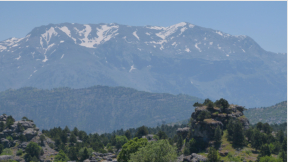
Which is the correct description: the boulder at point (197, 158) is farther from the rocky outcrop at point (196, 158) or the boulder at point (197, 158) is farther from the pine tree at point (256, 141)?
the pine tree at point (256, 141)

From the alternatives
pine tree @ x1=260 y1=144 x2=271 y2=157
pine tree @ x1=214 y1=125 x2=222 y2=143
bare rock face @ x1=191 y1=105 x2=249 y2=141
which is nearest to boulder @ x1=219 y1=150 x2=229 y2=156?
pine tree @ x1=214 y1=125 x2=222 y2=143

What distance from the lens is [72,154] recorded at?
200m

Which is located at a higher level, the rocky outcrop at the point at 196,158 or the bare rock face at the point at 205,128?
the bare rock face at the point at 205,128

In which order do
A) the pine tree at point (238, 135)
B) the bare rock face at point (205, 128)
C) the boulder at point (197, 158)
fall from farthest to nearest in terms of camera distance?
the bare rock face at point (205, 128)
the pine tree at point (238, 135)
the boulder at point (197, 158)

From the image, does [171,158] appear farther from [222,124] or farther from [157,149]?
[222,124]

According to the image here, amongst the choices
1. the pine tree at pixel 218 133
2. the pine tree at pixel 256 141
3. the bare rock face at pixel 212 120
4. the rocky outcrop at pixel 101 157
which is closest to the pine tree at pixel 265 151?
the pine tree at pixel 256 141

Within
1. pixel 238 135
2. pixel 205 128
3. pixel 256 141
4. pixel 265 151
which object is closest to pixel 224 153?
pixel 238 135

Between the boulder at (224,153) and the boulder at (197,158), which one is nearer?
the boulder at (197,158)

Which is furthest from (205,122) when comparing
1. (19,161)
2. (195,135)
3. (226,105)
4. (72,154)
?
(19,161)

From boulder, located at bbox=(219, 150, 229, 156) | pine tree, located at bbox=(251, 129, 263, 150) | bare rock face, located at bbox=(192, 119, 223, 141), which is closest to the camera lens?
boulder, located at bbox=(219, 150, 229, 156)

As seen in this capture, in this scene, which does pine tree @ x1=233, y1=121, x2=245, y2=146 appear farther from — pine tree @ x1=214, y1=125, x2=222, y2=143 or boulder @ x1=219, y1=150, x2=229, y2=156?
boulder @ x1=219, y1=150, x2=229, y2=156

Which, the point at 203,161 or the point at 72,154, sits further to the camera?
the point at 72,154

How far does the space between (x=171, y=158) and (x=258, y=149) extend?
167 feet

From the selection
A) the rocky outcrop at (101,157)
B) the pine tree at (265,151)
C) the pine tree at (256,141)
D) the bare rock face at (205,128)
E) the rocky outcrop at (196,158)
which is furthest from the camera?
the rocky outcrop at (101,157)
